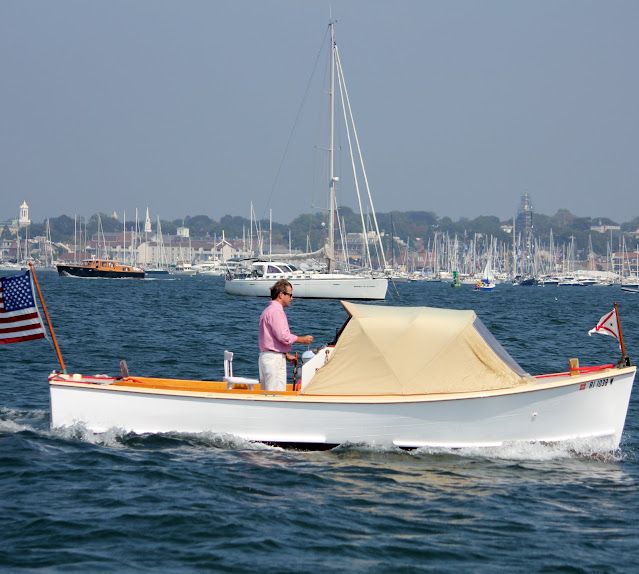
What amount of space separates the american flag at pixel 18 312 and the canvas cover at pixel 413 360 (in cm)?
355

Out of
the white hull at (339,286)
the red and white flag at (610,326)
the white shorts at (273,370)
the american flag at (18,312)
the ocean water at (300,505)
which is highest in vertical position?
the american flag at (18,312)

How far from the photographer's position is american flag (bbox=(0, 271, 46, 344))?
1414 cm

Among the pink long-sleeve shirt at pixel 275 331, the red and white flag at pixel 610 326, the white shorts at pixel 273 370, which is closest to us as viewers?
the pink long-sleeve shirt at pixel 275 331

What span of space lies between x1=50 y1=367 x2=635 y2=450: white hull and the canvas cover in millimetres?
224

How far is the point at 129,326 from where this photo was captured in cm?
3838

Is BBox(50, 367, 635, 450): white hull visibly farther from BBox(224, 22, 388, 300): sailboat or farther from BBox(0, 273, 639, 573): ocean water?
BBox(224, 22, 388, 300): sailboat

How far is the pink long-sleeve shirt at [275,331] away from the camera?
14.3 m

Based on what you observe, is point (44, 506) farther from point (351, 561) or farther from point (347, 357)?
point (347, 357)

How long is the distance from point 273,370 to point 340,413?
111cm

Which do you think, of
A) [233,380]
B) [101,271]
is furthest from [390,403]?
[101,271]

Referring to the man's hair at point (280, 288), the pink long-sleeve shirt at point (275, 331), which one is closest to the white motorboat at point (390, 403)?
the pink long-sleeve shirt at point (275, 331)

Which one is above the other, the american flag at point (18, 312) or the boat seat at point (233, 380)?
the american flag at point (18, 312)

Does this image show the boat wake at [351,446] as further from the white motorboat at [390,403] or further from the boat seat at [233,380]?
the boat seat at [233,380]

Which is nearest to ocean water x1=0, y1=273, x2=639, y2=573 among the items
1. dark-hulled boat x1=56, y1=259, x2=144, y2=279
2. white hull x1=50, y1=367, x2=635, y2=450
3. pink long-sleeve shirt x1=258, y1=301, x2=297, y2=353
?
white hull x1=50, y1=367, x2=635, y2=450
